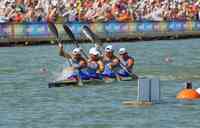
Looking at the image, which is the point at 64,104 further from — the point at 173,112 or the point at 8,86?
the point at 8,86

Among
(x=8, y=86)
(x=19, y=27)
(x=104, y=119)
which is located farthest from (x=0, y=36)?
(x=104, y=119)

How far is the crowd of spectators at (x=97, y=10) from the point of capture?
171ft

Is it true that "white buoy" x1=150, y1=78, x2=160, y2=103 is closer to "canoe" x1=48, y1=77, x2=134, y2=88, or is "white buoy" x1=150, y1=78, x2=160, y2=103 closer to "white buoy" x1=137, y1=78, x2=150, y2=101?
"white buoy" x1=137, y1=78, x2=150, y2=101

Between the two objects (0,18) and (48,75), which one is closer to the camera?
(48,75)

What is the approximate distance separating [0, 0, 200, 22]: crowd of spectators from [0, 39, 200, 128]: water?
6.44 meters

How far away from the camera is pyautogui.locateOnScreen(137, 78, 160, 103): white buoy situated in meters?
26.0

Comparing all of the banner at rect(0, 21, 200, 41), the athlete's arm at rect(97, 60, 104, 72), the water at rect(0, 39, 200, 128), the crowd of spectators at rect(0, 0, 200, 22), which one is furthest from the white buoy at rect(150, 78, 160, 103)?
the crowd of spectators at rect(0, 0, 200, 22)

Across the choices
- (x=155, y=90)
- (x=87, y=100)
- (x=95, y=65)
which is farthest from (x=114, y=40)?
(x=155, y=90)

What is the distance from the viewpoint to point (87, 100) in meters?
28.8

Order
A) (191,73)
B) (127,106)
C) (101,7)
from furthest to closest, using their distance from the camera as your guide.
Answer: (101,7), (191,73), (127,106)

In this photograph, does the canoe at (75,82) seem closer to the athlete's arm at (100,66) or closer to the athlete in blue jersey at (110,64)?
the athlete in blue jersey at (110,64)

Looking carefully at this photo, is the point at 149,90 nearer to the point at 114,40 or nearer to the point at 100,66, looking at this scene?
the point at 100,66

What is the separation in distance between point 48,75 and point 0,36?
15.1 m

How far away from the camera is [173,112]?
25.9 meters
